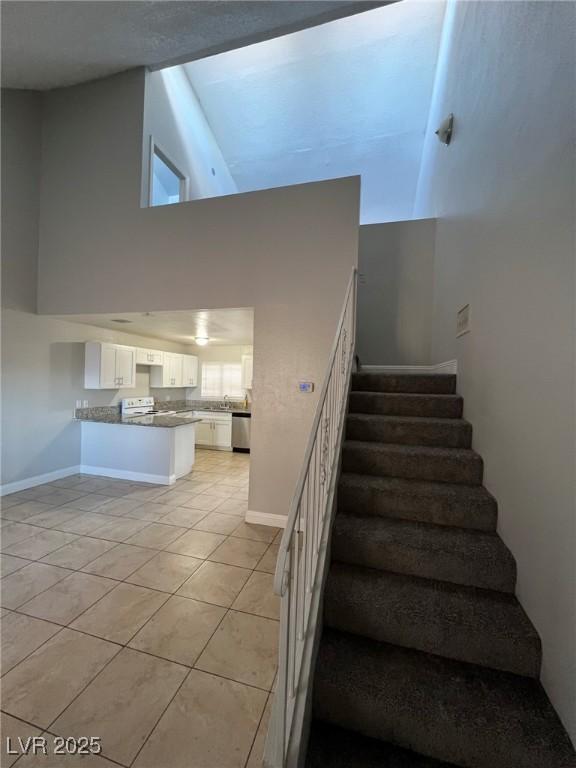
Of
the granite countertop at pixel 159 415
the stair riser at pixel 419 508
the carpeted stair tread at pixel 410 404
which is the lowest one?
the stair riser at pixel 419 508

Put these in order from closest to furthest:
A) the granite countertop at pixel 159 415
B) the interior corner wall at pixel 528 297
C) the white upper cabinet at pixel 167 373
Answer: the interior corner wall at pixel 528 297
the granite countertop at pixel 159 415
the white upper cabinet at pixel 167 373

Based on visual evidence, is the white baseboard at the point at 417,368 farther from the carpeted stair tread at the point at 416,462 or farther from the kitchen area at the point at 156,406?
the kitchen area at the point at 156,406

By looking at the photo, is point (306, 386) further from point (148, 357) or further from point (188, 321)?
point (148, 357)

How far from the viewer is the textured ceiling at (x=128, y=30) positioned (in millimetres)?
2965

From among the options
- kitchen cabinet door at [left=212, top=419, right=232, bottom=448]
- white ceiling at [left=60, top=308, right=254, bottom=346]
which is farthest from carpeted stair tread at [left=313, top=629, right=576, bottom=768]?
kitchen cabinet door at [left=212, top=419, right=232, bottom=448]

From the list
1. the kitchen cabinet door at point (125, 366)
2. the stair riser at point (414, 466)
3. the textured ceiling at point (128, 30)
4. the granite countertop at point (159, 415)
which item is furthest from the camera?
the kitchen cabinet door at point (125, 366)

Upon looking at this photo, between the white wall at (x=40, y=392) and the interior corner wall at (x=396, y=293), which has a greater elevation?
the interior corner wall at (x=396, y=293)

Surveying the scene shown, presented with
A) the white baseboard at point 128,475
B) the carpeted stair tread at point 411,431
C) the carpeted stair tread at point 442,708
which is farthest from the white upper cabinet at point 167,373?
the carpeted stair tread at point 442,708

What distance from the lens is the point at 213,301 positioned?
3350 millimetres

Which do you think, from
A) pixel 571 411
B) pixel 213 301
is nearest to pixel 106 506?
pixel 213 301

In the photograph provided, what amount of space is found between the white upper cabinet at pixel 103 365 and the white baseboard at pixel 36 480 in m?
1.32

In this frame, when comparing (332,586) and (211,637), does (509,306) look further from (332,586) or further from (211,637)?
(211,637)

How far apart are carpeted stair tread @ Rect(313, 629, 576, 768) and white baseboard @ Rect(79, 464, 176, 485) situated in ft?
11.8

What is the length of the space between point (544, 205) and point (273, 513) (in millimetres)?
3166
